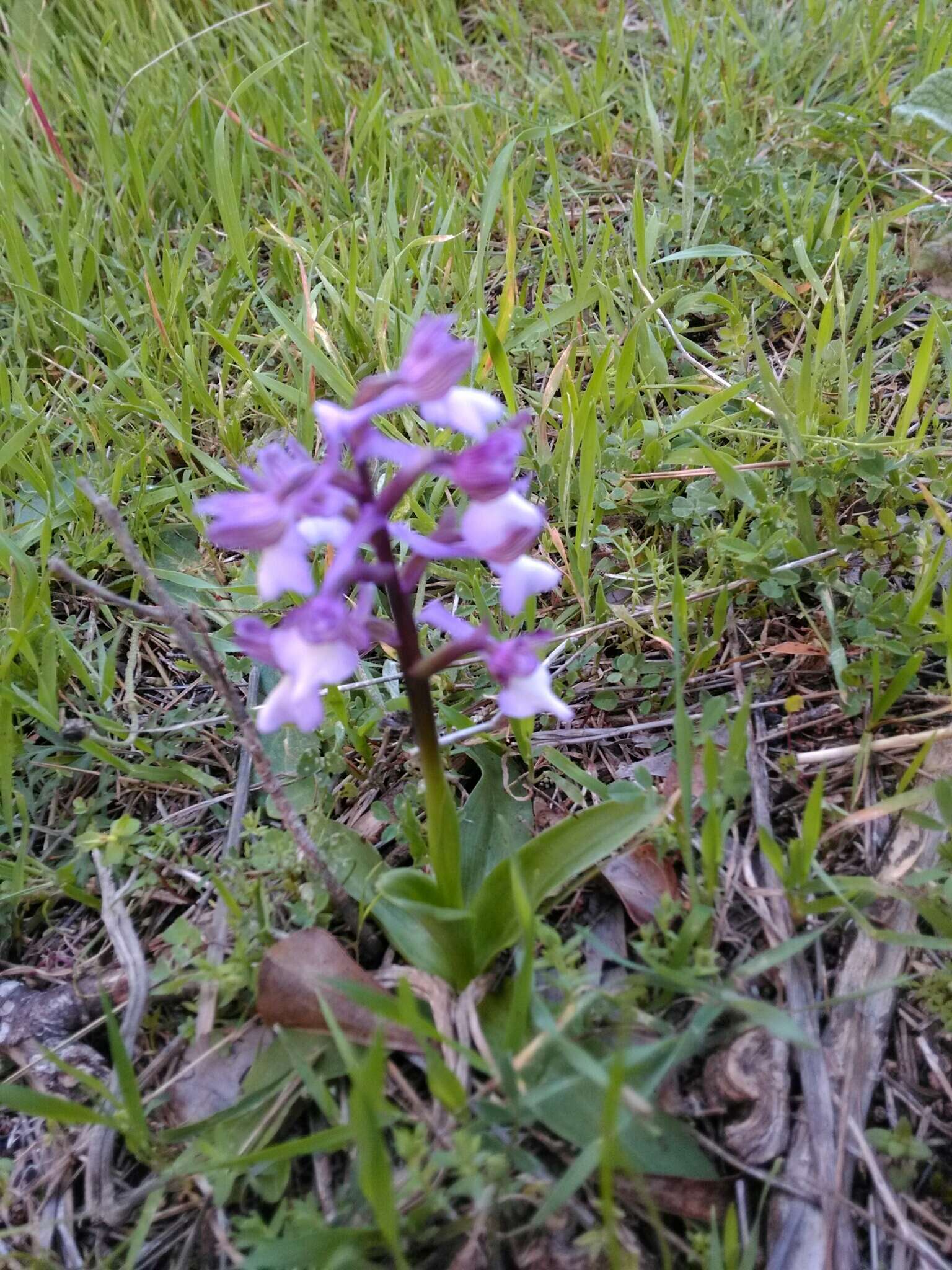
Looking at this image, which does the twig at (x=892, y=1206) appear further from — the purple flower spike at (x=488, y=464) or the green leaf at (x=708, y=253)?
the green leaf at (x=708, y=253)

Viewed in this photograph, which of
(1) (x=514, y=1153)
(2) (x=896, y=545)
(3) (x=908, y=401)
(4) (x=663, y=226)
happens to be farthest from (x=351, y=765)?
(4) (x=663, y=226)

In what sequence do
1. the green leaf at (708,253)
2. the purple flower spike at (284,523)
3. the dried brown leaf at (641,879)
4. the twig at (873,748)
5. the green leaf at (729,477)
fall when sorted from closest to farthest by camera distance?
the purple flower spike at (284,523) → the dried brown leaf at (641,879) → the twig at (873,748) → the green leaf at (729,477) → the green leaf at (708,253)

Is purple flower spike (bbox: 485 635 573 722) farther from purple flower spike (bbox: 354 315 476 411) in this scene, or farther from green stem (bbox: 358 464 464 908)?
purple flower spike (bbox: 354 315 476 411)

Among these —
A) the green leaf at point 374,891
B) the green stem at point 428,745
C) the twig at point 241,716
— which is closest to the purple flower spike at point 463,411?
the green stem at point 428,745

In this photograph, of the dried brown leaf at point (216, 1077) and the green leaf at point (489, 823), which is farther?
the green leaf at point (489, 823)

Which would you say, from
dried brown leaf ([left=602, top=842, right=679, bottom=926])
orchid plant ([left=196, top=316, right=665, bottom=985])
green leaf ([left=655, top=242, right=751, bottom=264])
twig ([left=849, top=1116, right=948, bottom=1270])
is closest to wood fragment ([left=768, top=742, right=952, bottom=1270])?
twig ([left=849, top=1116, right=948, bottom=1270])

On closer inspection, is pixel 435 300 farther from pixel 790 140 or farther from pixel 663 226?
pixel 790 140
